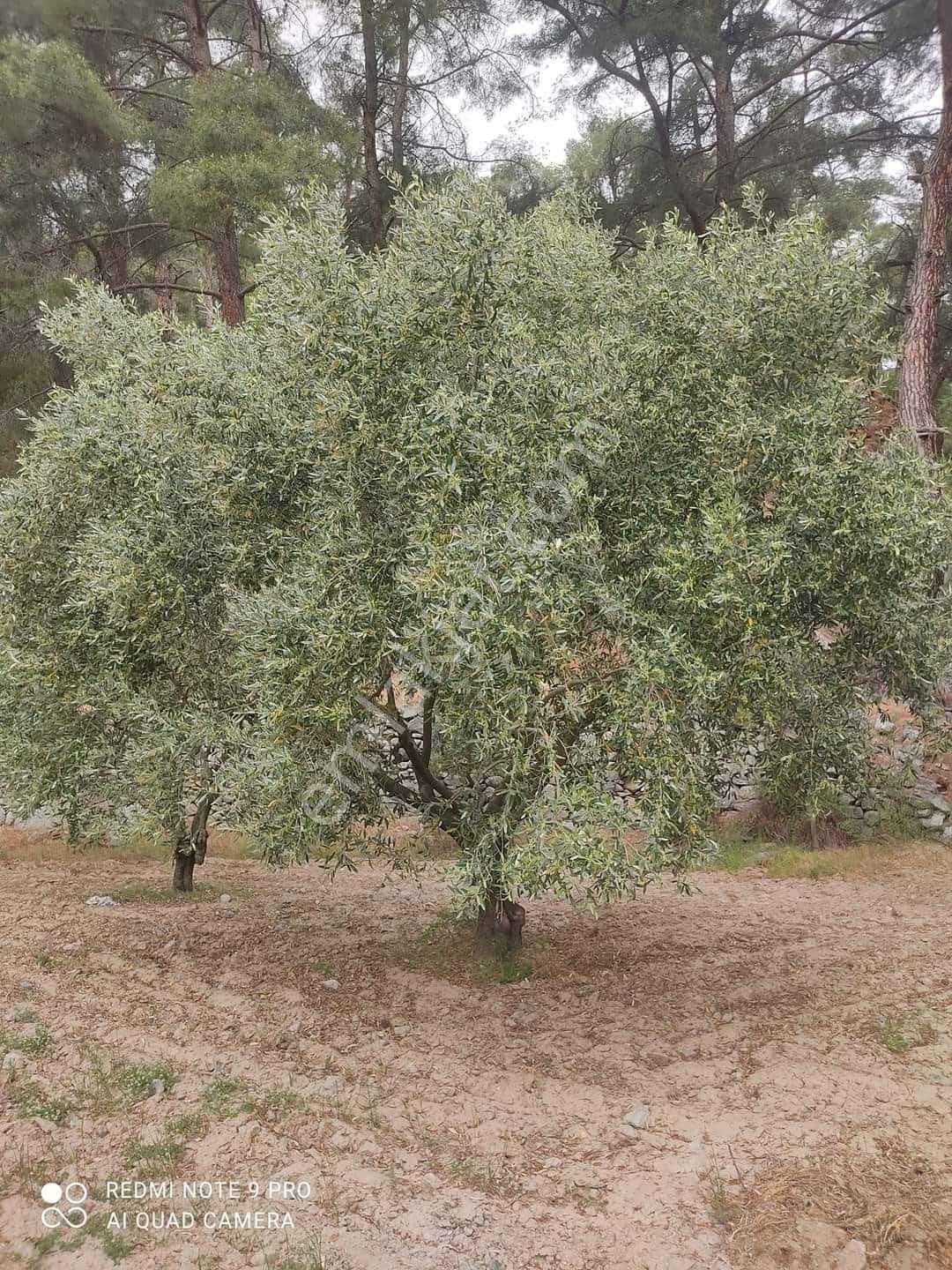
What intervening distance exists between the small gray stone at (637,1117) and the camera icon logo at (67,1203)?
17.2 feet

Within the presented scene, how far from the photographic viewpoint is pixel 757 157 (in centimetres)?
2516

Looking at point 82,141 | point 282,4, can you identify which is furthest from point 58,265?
point 282,4

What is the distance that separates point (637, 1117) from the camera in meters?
9.61

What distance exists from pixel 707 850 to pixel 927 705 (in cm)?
320

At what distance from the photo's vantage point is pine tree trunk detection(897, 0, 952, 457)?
795 inches

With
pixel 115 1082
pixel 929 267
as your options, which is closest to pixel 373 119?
pixel 929 267

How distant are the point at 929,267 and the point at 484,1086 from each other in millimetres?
19665

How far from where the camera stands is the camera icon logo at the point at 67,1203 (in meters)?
7.52

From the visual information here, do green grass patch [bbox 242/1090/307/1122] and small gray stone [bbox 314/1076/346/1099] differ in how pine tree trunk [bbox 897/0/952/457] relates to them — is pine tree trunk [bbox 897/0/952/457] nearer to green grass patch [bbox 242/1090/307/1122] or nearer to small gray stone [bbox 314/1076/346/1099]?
small gray stone [bbox 314/1076/346/1099]

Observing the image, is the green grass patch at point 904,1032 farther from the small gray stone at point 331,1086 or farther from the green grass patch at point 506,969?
the small gray stone at point 331,1086

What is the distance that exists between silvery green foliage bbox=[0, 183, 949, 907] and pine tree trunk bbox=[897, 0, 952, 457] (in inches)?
458

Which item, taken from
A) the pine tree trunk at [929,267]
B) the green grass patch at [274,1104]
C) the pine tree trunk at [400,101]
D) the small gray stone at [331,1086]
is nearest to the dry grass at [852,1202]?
the small gray stone at [331,1086]

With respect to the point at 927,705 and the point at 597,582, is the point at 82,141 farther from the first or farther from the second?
the point at 927,705

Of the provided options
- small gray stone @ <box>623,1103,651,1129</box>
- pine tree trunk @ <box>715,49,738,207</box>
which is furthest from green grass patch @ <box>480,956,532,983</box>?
pine tree trunk @ <box>715,49,738,207</box>
